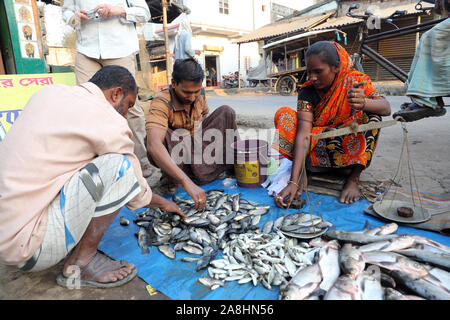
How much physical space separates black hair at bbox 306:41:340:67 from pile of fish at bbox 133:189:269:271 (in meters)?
1.33

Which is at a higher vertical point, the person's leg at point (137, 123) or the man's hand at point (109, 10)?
the man's hand at point (109, 10)

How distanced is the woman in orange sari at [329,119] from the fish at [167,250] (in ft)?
3.33

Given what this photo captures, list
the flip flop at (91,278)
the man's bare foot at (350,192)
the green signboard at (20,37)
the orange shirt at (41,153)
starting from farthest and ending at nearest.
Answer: the green signboard at (20,37) < the man's bare foot at (350,192) < the flip flop at (91,278) < the orange shirt at (41,153)

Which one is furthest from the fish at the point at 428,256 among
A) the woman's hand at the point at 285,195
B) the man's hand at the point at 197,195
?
the man's hand at the point at 197,195

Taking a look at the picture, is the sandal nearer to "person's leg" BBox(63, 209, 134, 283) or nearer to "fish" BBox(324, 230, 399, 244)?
"fish" BBox(324, 230, 399, 244)

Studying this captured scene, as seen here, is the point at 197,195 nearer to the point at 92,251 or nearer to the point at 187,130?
the point at 92,251

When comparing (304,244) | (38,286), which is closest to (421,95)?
(304,244)

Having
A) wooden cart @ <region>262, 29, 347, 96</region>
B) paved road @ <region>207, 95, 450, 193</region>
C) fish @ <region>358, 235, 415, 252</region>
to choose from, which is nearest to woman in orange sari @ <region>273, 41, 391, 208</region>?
paved road @ <region>207, 95, 450, 193</region>

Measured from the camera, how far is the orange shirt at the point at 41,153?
1.33 meters

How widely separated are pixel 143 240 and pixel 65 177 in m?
0.83

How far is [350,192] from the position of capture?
2.64 meters

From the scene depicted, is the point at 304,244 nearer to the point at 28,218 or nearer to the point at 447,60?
the point at 28,218

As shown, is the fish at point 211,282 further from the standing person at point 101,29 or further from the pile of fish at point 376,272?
the standing person at point 101,29
